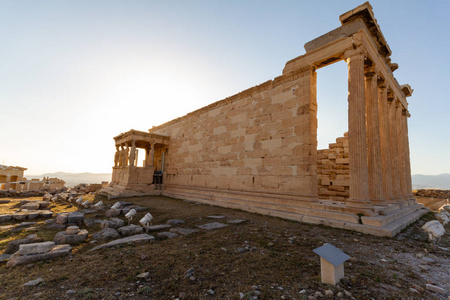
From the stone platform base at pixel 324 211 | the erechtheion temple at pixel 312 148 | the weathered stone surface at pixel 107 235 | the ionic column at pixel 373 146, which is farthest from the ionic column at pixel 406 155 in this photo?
the weathered stone surface at pixel 107 235

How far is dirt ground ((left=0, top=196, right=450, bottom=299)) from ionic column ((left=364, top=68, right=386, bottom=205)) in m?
2.92

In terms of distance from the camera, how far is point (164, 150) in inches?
711

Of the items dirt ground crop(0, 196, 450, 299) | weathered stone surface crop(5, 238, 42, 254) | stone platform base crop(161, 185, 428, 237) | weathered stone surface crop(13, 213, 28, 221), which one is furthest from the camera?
weathered stone surface crop(13, 213, 28, 221)

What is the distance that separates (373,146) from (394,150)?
443 centimetres

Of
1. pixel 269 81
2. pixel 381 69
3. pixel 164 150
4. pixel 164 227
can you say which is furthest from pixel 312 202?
pixel 164 150

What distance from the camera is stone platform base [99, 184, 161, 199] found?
1399cm

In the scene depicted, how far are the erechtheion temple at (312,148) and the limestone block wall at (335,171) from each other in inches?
2.0

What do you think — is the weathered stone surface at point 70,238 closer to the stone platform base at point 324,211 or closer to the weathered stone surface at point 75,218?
the weathered stone surface at point 75,218

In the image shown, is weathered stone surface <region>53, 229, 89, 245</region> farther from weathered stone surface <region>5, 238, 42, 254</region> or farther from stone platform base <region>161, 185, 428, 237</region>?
stone platform base <region>161, 185, 428, 237</region>

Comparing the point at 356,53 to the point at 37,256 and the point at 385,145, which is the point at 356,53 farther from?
the point at 37,256

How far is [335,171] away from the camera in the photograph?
11.2 m

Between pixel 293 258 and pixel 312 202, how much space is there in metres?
4.25

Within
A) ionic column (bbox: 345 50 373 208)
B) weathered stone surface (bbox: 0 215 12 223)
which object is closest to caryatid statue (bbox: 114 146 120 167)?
weathered stone surface (bbox: 0 215 12 223)

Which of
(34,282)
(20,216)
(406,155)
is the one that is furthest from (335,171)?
(20,216)
